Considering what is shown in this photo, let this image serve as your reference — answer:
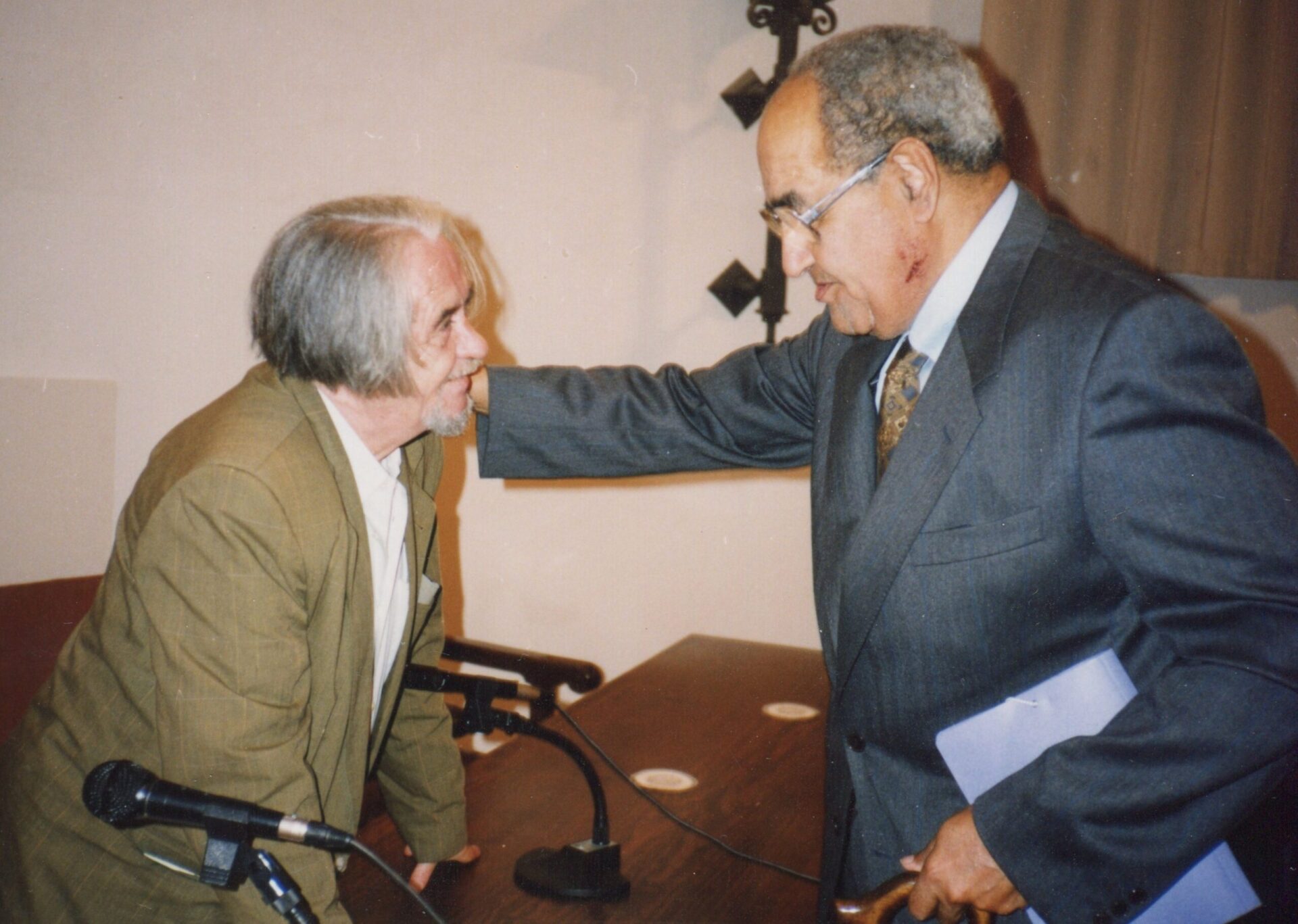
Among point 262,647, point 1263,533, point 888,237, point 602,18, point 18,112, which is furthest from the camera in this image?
point 602,18

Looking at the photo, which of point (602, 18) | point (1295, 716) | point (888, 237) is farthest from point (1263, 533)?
point (602, 18)

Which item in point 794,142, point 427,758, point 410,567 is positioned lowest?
point 427,758

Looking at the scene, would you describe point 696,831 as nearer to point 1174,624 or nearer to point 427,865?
point 427,865

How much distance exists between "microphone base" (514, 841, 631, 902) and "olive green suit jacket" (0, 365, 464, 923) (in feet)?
0.86

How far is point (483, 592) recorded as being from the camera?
2.87 meters

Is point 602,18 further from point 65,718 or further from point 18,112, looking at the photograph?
point 65,718

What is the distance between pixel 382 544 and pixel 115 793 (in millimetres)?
584

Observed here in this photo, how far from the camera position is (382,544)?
144 centimetres

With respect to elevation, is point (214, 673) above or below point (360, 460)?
below

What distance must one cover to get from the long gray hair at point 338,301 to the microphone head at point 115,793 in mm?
621

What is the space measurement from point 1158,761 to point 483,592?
7.12ft

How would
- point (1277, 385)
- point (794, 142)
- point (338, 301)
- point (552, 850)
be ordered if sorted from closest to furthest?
1. point (794, 142)
2. point (338, 301)
3. point (552, 850)
4. point (1277, 385)

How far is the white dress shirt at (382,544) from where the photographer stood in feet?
4.61

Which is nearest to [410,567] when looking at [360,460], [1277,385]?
[360,460]
